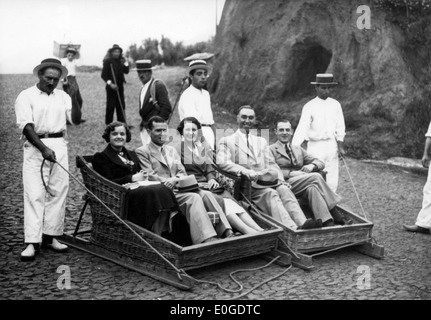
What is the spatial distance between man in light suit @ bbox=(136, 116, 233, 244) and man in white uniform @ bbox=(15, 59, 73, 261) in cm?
89

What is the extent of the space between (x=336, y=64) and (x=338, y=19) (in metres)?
1.11

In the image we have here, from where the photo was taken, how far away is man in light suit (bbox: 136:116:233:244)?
5508mm

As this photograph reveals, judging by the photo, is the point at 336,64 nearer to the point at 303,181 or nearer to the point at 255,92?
the point at 255,92

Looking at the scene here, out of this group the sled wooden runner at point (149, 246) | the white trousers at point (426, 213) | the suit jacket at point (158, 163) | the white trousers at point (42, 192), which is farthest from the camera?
the white trousers at point (426, 213)

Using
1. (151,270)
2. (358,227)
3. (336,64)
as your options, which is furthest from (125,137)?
(336,64)

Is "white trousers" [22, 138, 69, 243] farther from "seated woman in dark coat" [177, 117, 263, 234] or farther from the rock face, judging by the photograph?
the rock face

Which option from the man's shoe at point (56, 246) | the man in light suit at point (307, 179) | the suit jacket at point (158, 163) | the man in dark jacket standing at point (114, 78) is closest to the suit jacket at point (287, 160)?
the man in light suit at point (307, 179)

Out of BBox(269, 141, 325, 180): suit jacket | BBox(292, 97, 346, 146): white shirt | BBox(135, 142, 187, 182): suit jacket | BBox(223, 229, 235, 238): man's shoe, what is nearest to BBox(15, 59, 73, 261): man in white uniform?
BBox(135, 142, 187, 182): suit jacket

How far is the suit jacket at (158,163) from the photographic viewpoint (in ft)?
19.9

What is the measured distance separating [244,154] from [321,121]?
159 centimetres

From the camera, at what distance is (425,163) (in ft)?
23.7

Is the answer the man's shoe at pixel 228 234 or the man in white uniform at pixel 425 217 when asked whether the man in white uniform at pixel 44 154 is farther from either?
Answer: the man in white uniform at pixel 425 217

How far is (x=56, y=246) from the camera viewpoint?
19.7 feet

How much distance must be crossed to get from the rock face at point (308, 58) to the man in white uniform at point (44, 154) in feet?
27.7
